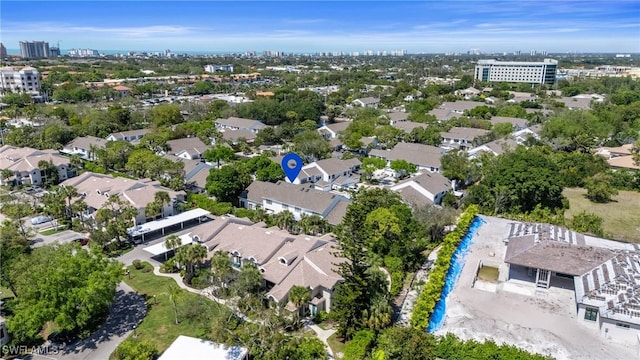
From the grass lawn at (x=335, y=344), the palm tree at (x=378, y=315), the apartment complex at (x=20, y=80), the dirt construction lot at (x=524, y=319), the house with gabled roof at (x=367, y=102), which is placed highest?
the apartment complex at (x=20, y=80)

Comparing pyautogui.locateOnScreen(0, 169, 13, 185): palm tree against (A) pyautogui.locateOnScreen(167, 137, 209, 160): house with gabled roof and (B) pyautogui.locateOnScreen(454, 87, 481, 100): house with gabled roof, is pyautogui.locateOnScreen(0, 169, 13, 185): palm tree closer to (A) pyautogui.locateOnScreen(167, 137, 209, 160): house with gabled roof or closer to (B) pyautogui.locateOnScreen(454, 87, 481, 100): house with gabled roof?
(A) pyautogui.locateOnScreen(167, 137, 209, 160): house with gabled roof

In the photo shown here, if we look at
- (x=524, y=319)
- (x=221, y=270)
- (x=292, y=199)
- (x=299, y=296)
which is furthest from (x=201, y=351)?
(x=292, y=199)

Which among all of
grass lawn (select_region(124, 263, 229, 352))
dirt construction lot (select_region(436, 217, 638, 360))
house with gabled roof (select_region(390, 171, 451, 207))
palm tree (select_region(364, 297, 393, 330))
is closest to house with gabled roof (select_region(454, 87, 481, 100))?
house with gabled roof (select_region(390, 171, 451, 207))

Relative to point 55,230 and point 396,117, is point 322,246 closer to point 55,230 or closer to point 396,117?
point 55,230

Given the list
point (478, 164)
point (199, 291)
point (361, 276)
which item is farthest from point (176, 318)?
point (478, 164)

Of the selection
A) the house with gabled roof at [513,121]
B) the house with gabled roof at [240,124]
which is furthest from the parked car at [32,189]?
the house with gabled roof at [513,121]

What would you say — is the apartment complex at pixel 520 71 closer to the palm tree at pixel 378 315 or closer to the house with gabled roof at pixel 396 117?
the house with gabled roof at pixel 396 117
